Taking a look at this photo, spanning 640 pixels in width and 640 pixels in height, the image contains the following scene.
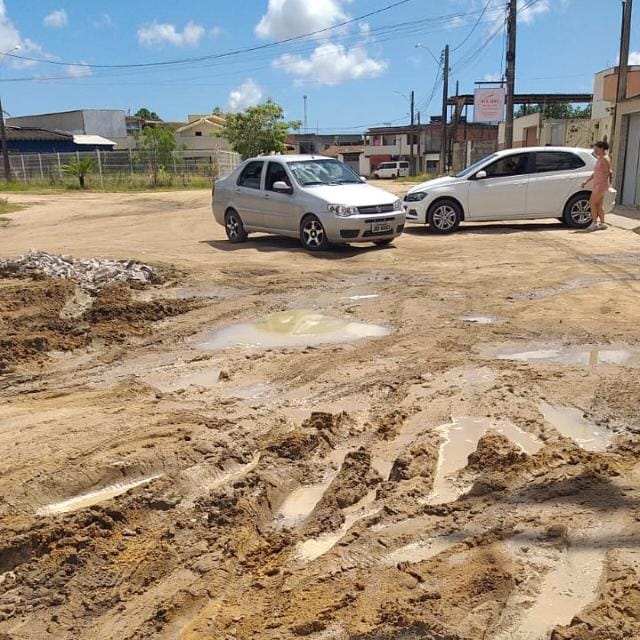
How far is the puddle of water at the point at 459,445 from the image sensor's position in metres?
3.76

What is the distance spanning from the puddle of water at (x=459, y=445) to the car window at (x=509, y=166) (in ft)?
36.8

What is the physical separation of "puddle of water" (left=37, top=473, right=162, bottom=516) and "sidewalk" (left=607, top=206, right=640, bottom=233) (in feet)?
41.9

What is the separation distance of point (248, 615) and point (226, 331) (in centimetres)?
492

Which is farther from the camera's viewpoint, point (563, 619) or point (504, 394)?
point (504, 394)

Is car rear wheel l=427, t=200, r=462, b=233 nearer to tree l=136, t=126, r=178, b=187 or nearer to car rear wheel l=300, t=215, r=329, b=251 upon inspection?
car rear wheel l=300, t=215, r=329, b=251

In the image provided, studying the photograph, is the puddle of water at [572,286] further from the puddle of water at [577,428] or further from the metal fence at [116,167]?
the metal fence at [116,167]

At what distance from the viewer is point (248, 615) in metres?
2.73

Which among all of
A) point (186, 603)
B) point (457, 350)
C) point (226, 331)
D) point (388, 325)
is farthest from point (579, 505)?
point (226, 331)

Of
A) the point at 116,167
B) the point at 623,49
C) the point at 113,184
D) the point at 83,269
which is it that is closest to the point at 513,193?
the point at 83,269

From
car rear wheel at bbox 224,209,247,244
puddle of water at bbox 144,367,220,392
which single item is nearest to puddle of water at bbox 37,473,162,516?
puddle of water at bbox 144,367,220,392

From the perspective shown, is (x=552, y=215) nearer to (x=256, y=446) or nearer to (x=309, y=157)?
(x=309, y=157)

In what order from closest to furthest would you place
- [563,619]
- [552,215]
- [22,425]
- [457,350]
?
[563,619], [22,425], [457,350], [552,215]

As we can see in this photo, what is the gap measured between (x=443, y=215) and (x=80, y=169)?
3408cm

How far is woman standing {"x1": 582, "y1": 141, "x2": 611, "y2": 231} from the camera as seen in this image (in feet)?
44.4
